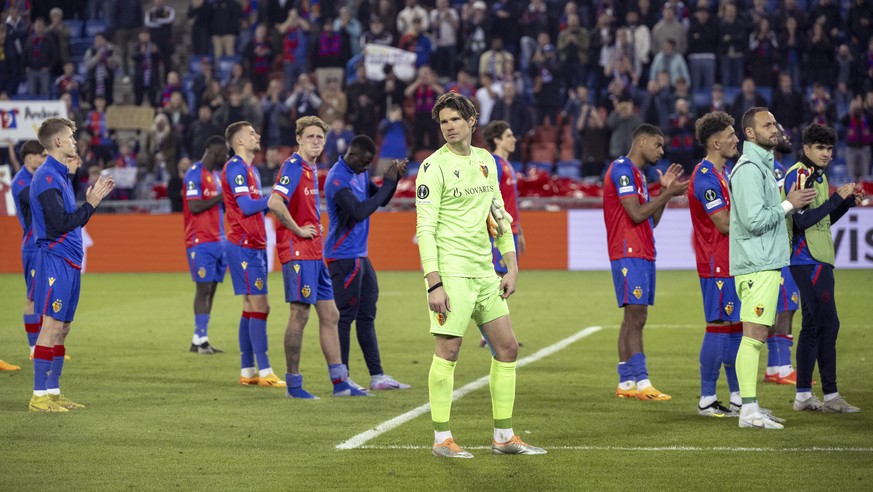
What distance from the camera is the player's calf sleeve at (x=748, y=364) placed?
8477 millimetres

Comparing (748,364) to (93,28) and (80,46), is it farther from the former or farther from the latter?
(93,28)

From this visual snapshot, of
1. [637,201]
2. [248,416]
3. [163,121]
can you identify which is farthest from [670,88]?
[248,416]

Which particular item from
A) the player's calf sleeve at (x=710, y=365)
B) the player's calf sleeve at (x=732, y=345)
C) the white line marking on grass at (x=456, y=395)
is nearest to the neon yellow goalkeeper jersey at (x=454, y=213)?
the white line marking on grass at (x=456, y=395)

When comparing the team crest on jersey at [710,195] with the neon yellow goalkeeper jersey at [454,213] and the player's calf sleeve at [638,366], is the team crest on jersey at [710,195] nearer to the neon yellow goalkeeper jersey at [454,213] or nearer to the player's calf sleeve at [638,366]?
the player's calf sleeve at [638,366]

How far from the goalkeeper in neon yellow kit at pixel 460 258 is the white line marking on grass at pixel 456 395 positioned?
2.63ft

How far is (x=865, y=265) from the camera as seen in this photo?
885 inches

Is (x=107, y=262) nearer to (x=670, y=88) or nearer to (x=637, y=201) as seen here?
(x=670, y=88)

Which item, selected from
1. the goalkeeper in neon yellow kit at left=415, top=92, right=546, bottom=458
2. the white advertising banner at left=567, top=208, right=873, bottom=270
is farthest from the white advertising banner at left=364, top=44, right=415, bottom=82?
the goalkeeper in neon yellow kit at left=415, top=92, right=546, bottom=458

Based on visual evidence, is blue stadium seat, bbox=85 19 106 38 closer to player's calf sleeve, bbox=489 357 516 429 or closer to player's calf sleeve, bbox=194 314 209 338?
player's calf sleeve, bbox=194 314 209 338

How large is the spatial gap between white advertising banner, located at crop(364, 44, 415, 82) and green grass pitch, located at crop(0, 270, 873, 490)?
13.2 m

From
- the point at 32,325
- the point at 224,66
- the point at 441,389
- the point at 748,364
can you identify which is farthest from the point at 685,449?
the point at 224,66

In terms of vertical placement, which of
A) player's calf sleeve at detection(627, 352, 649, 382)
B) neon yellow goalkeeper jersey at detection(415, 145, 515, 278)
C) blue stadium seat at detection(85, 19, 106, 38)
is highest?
blue stadium seat at detection(85, 19, 106, 38)

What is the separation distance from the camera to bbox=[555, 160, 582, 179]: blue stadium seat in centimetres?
2691

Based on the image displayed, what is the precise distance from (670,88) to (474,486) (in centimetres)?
2020
